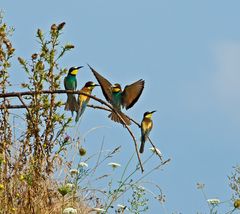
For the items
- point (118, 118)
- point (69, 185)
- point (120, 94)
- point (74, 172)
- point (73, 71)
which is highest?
point (73, 71)

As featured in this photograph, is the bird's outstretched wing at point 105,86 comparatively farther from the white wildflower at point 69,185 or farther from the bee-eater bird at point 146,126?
the white wildflower at point 69,185

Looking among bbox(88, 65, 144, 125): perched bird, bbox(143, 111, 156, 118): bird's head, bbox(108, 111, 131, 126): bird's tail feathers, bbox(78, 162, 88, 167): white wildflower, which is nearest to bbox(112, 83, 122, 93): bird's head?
bbox(88, 65, 144, 125): perched bird

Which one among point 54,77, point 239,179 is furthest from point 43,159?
point 239,179

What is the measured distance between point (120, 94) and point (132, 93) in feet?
0.30

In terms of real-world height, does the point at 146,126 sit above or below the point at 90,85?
below

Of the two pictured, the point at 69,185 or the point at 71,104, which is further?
the point at 71,104

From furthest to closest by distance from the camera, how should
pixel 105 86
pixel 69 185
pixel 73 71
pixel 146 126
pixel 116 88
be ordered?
pixel 73 71 → pixel 146 126 → pixel 116 88 → pixel 105 86 → pixel 69 185

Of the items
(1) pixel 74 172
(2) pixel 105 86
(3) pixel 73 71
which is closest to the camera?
(1) pixel 74 172

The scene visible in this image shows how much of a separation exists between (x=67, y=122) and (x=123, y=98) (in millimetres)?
602

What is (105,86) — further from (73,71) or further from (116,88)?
(73,71)

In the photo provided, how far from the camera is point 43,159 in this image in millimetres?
4523

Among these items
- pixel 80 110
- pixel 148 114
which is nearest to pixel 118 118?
pixel 80 110

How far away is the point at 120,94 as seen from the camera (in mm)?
5035

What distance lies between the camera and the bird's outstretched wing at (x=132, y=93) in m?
4.95
